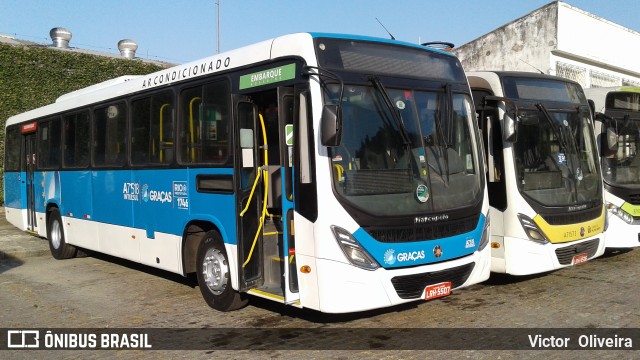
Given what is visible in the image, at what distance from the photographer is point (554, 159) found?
7855 millimetres

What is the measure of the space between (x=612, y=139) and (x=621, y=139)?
2.84ft

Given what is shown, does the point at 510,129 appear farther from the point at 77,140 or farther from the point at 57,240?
the point at 57,240

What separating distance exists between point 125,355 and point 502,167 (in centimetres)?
500

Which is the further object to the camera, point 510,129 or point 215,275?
point 510,129

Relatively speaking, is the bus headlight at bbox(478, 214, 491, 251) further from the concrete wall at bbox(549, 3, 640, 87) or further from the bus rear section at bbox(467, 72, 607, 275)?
the concrete wall at bbox(549, 3, 640, 87)

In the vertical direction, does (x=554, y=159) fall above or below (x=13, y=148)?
below

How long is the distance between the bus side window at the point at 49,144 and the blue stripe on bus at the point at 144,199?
0.31m

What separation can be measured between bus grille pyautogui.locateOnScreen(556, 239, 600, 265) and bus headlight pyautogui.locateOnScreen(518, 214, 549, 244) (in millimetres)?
271

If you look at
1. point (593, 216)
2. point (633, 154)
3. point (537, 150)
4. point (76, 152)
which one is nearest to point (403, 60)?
point (537, 150)

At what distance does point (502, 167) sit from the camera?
760cm

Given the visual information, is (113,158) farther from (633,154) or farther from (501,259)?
(633,154)

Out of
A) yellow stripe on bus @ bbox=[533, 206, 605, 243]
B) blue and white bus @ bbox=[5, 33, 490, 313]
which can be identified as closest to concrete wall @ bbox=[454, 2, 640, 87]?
yellow stripe on bus @ bbox=[533, 206, 605, 243]

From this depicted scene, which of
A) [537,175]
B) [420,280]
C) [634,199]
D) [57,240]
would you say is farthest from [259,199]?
[57,240]

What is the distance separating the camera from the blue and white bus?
545cm
